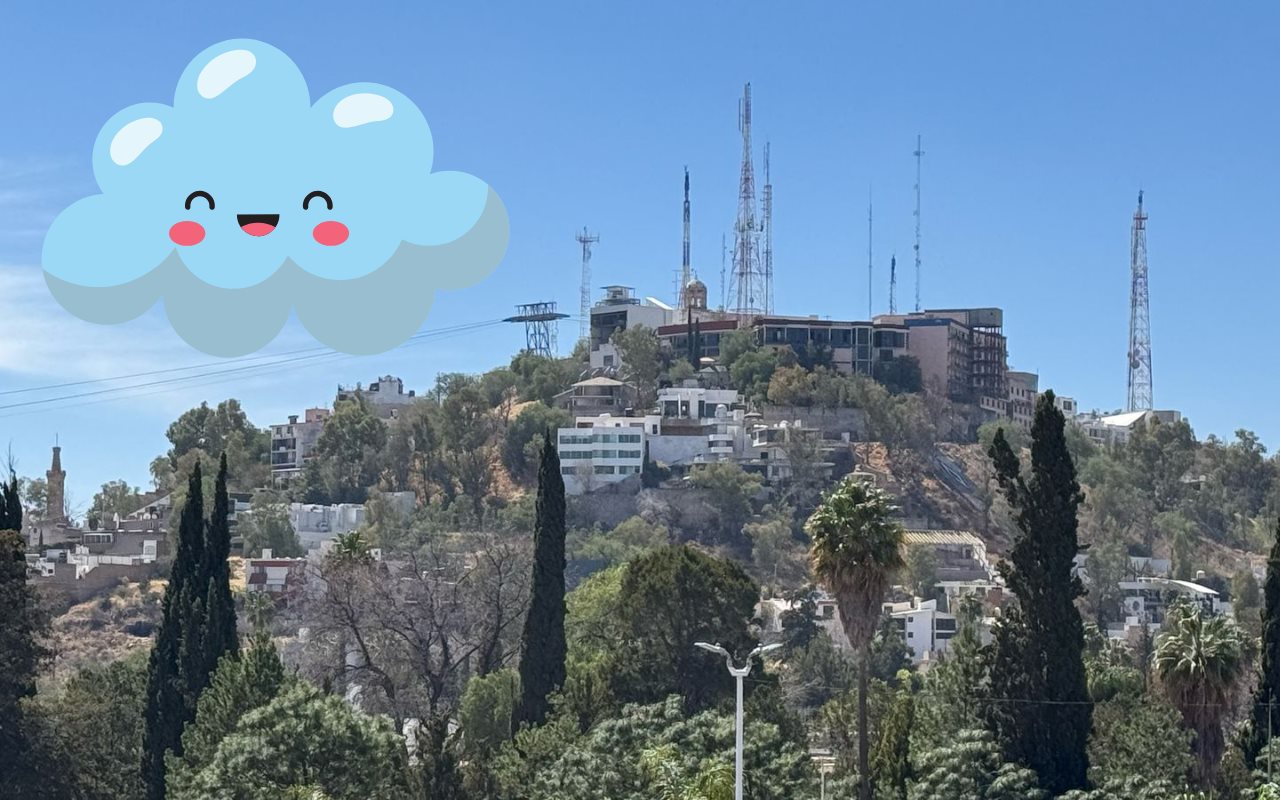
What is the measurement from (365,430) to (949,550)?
46402 millimetres

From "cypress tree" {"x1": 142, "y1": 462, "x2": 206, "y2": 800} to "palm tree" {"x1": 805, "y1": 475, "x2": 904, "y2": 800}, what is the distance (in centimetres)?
1858

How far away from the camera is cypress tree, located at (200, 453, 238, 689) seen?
2302 inches

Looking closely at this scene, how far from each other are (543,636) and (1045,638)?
50.3ft

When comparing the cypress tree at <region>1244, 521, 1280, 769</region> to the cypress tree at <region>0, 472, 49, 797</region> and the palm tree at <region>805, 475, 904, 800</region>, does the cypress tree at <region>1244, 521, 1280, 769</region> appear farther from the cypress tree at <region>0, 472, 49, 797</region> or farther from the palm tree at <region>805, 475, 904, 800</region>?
the cypress tree at <region>0, 472, 49, 797</region>

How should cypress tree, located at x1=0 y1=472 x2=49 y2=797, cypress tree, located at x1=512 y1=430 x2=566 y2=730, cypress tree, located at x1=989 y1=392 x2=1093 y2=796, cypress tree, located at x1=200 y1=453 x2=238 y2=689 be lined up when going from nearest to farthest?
cypress tree, located at x1=989 y1=392 x2=1093 y2=796
cypress tree, located at x1=200 y1=453 x2=238 y2=689
cypress tree, located at x1=0 y1=472 x2=49 y2=797
cypress tree, located at x1=512 y1=430 x2=566 y2=730

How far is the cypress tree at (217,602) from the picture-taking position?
5847 centimetres

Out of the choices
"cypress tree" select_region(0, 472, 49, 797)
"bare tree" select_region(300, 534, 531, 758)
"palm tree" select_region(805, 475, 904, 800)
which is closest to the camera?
"palm tree" select_region(805, 475, 904, 800)

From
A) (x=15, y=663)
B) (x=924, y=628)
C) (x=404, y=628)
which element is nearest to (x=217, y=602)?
(x=15, y=663)

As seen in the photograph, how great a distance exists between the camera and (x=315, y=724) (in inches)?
1982

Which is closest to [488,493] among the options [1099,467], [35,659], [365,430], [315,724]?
[365,430]

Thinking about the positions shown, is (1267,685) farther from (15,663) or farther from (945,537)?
(945,537)

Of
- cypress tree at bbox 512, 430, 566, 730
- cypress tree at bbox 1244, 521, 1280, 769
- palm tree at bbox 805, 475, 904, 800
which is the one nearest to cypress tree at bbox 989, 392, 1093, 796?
palm tree at bbox 805, 475, 904, 800

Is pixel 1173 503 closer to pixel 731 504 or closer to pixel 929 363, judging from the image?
pixel 929 363

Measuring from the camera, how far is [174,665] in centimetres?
5941
